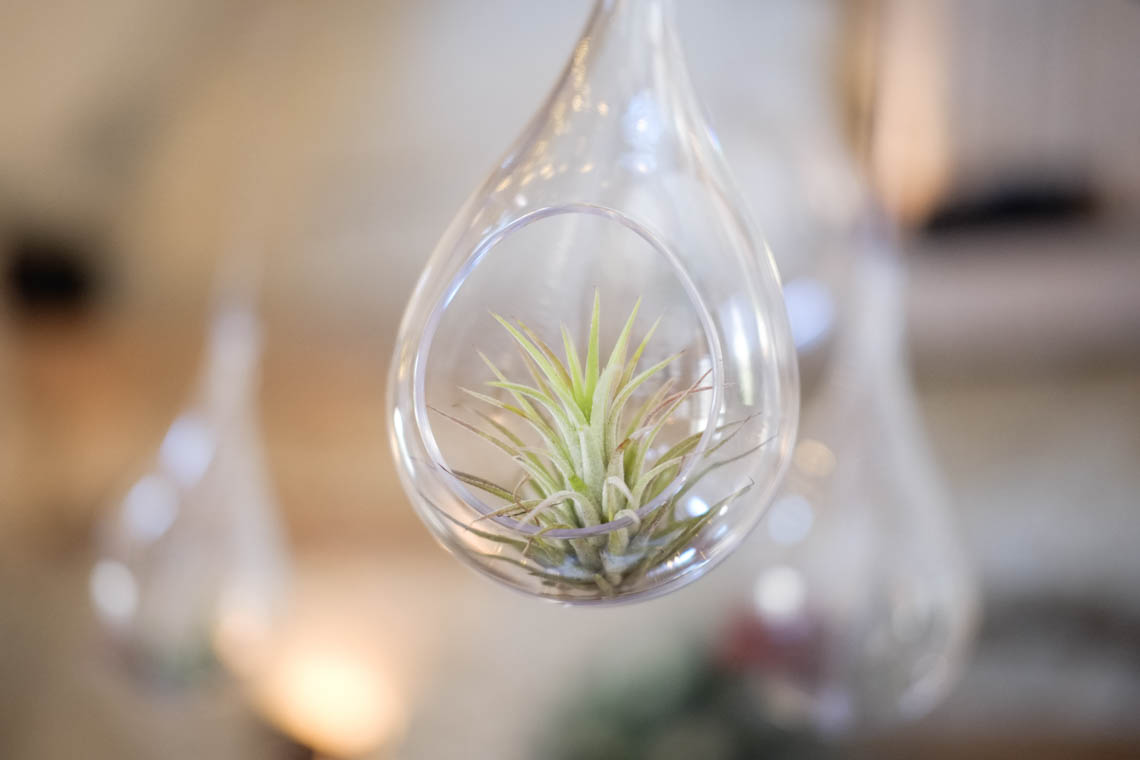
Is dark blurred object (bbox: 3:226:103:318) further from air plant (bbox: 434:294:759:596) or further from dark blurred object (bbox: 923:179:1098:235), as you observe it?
air plant (bbox: 434:294:759:596)

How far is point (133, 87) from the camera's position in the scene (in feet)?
6.66

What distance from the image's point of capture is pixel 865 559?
0.80 metres

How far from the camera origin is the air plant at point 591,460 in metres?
0.37

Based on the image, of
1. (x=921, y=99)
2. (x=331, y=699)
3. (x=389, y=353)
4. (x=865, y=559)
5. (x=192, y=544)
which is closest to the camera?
(x=865, y=559)

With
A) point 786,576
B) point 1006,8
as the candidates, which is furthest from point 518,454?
point 1006,8

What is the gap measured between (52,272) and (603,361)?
2.27 metres

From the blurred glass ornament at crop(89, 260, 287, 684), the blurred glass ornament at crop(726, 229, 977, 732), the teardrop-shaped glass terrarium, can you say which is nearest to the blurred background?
the blurred glass ornament at crop(89, 260, 287, 684)

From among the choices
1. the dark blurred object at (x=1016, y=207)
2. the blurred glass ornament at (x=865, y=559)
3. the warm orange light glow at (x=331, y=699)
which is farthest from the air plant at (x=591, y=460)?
the warm orange light glow at (x=331, y=699)

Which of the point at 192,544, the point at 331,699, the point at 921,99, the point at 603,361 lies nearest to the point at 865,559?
the point at 603,361

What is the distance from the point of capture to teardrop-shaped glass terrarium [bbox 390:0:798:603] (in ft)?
1.22

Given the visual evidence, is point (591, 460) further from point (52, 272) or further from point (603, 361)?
point (52, 272)

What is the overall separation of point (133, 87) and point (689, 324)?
198cm

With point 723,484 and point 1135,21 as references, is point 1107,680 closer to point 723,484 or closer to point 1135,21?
point 1135,21

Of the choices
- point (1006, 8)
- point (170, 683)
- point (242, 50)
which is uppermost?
point (1006, 8)
